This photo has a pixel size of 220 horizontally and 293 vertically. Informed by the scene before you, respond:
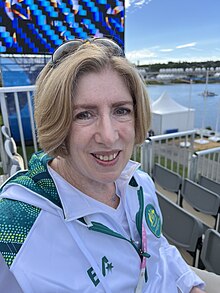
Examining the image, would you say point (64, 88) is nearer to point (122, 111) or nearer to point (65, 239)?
point (122, 111)

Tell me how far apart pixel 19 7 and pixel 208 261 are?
2.90 meters

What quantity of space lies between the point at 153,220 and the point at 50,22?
2.57m

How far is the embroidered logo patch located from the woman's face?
31 centimetres

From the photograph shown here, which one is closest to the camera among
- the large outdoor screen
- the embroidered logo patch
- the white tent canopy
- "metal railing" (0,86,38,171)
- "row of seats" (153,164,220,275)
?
the embroidered logo patch

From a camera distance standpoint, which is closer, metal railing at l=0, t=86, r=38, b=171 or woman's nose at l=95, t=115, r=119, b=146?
woman's nose at l=95, t=115, r=119, b=146

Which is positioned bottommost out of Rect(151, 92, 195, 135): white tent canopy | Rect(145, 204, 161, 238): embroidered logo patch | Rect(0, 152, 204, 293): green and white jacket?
Rect(151, 92, 195, 135): white tent canopy

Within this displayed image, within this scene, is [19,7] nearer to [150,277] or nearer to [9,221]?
[9,221]

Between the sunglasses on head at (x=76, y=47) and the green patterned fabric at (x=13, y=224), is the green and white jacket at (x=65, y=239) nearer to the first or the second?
the green patterned fabric at (x=13, y=224)

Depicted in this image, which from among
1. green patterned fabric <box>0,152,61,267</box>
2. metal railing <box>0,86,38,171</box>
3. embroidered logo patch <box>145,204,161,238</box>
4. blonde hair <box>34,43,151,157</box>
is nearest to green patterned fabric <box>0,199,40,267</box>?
green patterned fabric <box>0,152,61,267</box>

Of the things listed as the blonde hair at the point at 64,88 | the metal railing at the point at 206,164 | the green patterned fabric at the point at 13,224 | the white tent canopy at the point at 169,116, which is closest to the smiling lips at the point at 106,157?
the blonde hair at the point at 64,88

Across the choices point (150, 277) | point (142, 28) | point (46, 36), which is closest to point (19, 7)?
point (46, 36)

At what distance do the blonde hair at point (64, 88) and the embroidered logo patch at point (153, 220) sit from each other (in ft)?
1.48

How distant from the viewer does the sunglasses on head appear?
73 cm

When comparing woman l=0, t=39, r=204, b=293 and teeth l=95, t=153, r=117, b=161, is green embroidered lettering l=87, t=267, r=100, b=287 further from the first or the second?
teeth l=95, t=153, r=117, b=161
